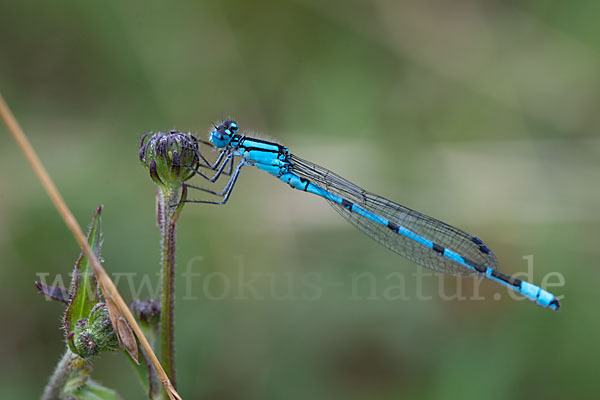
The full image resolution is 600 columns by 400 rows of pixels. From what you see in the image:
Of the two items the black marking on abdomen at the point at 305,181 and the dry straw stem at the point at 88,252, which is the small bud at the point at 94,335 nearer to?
the dry straw stem at the point at 88,252

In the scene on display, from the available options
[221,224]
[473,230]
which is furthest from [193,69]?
[473,230]

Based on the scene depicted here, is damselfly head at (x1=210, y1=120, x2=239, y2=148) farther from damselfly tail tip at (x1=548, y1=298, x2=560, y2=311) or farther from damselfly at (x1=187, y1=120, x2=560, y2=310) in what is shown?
damselfly tail tip at (x1=548, y1=298, x2=560, y2=311)

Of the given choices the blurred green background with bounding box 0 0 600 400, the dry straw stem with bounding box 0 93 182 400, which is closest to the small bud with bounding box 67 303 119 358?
the dry straw stem with bounding box 0 93 182 400

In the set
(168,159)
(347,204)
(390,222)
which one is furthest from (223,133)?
(390,222)

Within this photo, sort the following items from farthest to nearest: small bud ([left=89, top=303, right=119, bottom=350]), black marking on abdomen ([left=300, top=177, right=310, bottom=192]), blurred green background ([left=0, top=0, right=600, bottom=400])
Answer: black marking on abdomen ([left=300, top=177, right=310, bottom=192]) → blurred green background ([left=0, top=0, right=600, bottom=400]) → small bud ([left=89, top=303, right=119, bottom=350])

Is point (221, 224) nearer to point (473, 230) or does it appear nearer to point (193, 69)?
point (193, 69)

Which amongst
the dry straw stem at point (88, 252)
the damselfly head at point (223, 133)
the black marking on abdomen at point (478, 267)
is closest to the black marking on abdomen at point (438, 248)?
the black marking on abdomen at point (478, 267)

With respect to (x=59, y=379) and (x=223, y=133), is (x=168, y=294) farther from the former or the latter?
(x=223, y=133)
